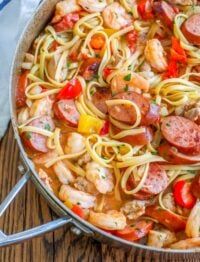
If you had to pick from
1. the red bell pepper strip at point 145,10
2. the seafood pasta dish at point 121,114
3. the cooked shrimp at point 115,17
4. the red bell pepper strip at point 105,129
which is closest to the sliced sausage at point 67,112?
the seafood pasta dish at point 121,114

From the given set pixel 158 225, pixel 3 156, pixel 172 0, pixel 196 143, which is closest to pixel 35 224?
pixel 3 156

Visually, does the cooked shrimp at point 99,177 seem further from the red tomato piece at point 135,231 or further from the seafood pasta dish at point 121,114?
the red tomato piece at point 135,231

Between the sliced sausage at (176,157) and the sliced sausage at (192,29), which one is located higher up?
the sliced sausage at (192,29)

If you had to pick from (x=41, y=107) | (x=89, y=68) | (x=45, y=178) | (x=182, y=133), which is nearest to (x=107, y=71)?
(x=89, y=68)

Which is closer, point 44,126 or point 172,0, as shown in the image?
point 44,126

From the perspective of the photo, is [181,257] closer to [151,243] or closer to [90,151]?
[151,243]

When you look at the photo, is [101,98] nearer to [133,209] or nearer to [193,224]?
[133,209]
